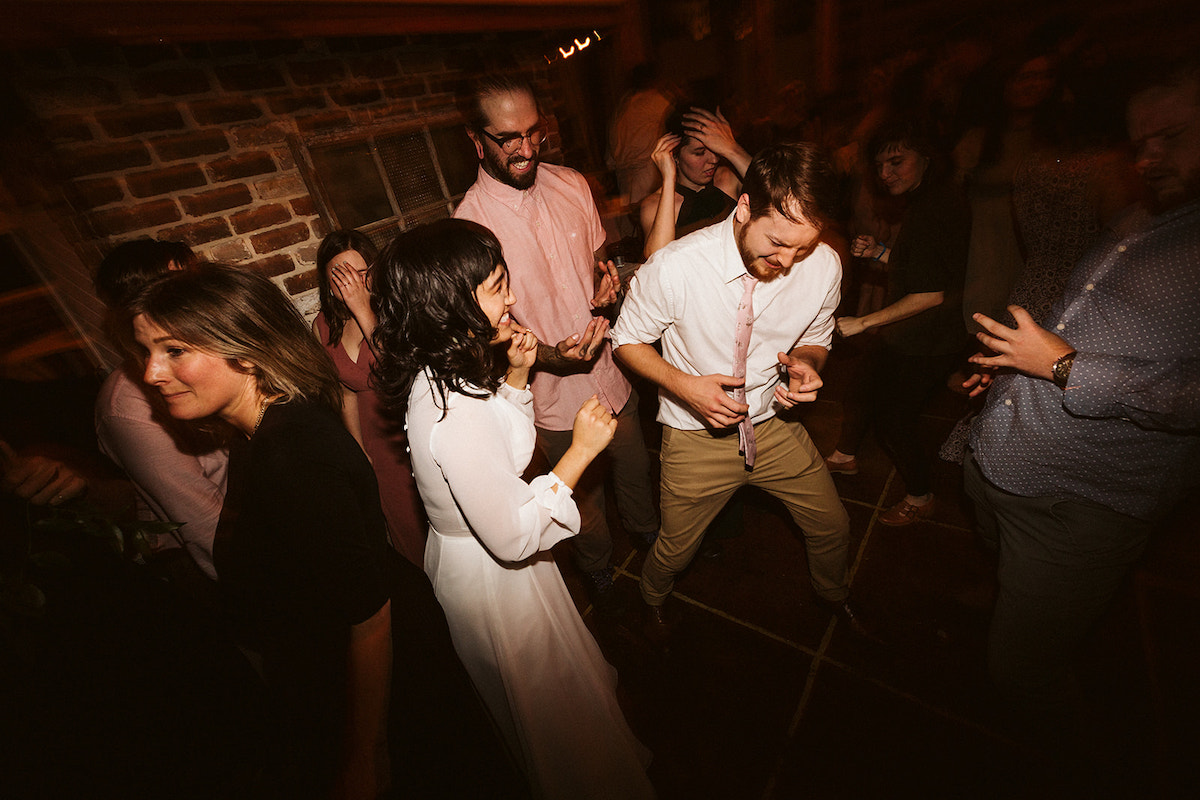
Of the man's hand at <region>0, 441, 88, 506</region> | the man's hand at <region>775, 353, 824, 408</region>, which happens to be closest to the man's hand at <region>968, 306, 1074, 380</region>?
the man's hand at <region>775, 353, 824, 408</region>

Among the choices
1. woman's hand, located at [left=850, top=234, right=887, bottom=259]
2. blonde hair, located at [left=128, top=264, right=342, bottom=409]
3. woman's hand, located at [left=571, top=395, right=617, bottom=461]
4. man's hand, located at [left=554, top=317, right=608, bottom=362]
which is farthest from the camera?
woman's hand, located at [left=850, top=234, right=887, bottom=259]

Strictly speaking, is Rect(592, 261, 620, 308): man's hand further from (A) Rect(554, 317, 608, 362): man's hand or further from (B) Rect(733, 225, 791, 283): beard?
(B) Rect(733, 225, 791, 283): beard

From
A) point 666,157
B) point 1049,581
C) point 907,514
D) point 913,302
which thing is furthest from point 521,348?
point 907,514

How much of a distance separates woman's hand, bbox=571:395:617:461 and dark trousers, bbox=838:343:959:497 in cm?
198

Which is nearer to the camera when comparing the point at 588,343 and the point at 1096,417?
the point at 1096,417

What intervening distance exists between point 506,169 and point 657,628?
98.5 inches

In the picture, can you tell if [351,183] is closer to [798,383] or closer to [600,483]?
[600,483]

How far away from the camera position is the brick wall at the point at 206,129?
1794mm

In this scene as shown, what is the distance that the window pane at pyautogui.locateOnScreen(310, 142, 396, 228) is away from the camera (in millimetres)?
2572

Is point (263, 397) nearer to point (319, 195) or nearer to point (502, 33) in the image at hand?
point (319, 195)

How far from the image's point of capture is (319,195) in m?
2.50

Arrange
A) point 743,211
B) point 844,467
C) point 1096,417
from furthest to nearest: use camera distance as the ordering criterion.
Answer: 1. point 844,467
2. point 743,211
3. point 1096,417

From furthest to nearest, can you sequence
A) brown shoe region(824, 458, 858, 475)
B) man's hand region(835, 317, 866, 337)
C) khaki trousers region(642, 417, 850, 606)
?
1. brown shoe region(824, 458, 858, 475)
2. man's hand region(835, 317, 866, 337)
3. khaki trousers region(642, 417, 850, 606)

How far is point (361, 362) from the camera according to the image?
2254mm
